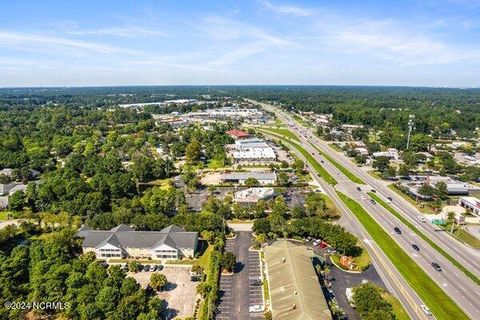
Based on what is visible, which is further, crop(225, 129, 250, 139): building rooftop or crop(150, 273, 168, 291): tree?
crop(225, 129, 250, 139): building rooftop

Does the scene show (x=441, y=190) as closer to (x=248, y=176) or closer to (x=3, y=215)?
(x=248, y=176)

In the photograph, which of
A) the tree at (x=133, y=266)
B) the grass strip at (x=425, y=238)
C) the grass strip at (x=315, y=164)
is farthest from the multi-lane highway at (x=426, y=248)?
the tree at (x=133, y=266)

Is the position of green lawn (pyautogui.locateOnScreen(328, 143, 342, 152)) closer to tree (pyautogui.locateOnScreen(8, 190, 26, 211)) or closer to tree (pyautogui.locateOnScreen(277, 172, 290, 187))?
tree (pyautogui.locateOnScreen(277, 172, 290, 187))

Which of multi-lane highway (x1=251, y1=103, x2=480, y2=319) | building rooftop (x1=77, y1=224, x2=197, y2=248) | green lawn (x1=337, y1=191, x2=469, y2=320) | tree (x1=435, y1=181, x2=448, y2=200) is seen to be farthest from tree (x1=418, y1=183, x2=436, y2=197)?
building rooftop (x1=77, y1=224, x2=197, y2=248)

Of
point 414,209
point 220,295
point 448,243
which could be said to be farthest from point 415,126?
point 220,295

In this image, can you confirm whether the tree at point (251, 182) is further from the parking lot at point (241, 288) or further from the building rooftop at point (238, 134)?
the building rooftop at point (238, 134)

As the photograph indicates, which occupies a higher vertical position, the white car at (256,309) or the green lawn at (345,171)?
the white car at (256,309)

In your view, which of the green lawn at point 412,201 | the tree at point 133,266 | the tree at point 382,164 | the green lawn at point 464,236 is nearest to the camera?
the tree at point 133,266
